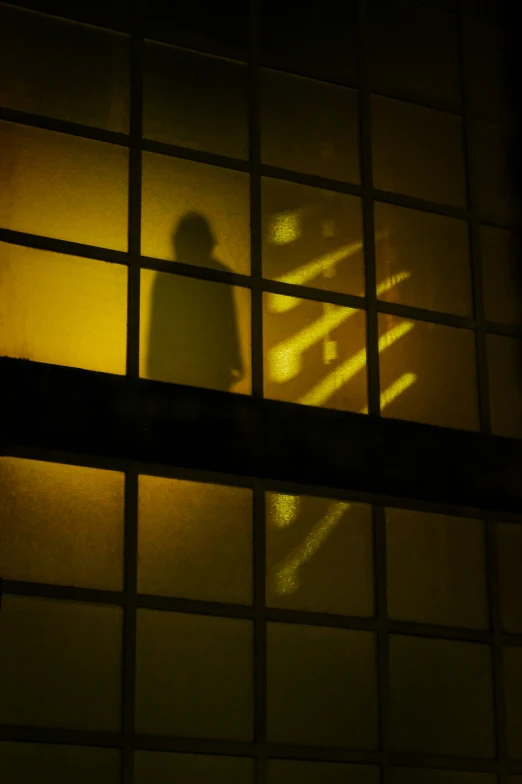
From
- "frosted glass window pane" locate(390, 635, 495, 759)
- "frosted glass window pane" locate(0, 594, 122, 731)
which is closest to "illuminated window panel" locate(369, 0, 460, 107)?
"frosted glass window pane" locate(390, 635, 495, 759)

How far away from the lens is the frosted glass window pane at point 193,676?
20.1 feet

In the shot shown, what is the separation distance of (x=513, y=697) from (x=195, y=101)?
134 inches

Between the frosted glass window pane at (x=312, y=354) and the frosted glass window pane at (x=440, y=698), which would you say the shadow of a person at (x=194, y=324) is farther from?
the frosted glass window pane at (x=440, y=698)

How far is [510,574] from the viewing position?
7.11 m

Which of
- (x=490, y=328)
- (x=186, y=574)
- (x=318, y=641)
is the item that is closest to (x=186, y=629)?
(x=186, y=574)

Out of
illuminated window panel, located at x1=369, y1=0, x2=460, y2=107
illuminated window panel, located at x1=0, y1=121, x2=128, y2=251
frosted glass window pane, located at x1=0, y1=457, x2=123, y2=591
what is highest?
illuminated window panel, located at x1=369, y1=0, x2=460, y2=107

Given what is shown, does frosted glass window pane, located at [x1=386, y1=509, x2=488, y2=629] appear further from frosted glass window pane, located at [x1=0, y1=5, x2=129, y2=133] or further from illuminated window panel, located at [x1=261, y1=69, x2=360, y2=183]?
frosted glass window pane, located at [x1=0, y1=5, x2=129, y2=133]

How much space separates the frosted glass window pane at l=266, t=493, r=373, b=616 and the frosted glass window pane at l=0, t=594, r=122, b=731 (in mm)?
862

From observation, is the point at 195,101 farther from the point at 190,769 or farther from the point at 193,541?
the point at 190,769

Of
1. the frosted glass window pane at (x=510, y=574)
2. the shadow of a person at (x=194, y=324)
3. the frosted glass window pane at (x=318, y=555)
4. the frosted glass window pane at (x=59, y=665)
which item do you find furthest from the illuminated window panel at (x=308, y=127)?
the frosted glass window pane at (x=59, y=665)

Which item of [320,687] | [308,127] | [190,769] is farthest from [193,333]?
[190,769]

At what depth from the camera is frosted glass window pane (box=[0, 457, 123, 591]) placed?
19.9 ft

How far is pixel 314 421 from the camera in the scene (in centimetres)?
648

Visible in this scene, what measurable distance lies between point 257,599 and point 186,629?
1.27 feet
